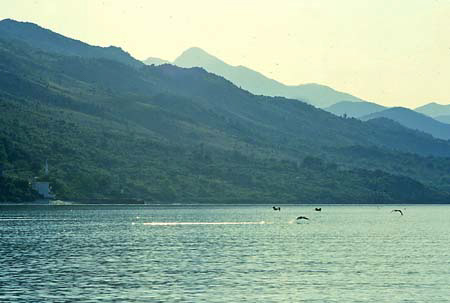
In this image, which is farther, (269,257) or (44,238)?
(44,238)

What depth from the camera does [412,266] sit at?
128 meters

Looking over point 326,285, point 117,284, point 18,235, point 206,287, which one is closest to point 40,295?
point 117,284

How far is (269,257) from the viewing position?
142 m

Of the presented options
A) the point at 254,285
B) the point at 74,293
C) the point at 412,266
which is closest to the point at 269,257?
the point at 412,266

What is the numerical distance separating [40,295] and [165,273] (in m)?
24.8

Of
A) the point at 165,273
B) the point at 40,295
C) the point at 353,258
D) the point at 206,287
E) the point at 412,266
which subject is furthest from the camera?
the point at 353,258

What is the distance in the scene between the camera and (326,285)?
10344 cm

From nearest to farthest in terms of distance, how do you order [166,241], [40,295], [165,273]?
[40,295]
[165,273]
[166,241]

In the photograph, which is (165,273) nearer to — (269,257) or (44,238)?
(269,257)

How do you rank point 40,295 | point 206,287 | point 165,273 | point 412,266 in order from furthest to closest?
1. point 412,266
2. point 165,273
3. point 206,287
4. point 40,295

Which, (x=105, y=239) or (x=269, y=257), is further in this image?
(x=105, y=239)

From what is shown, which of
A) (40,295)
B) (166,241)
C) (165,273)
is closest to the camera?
(40,295)

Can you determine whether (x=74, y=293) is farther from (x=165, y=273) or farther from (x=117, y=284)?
(x=165, y=273)

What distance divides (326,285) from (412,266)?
28769 mm
